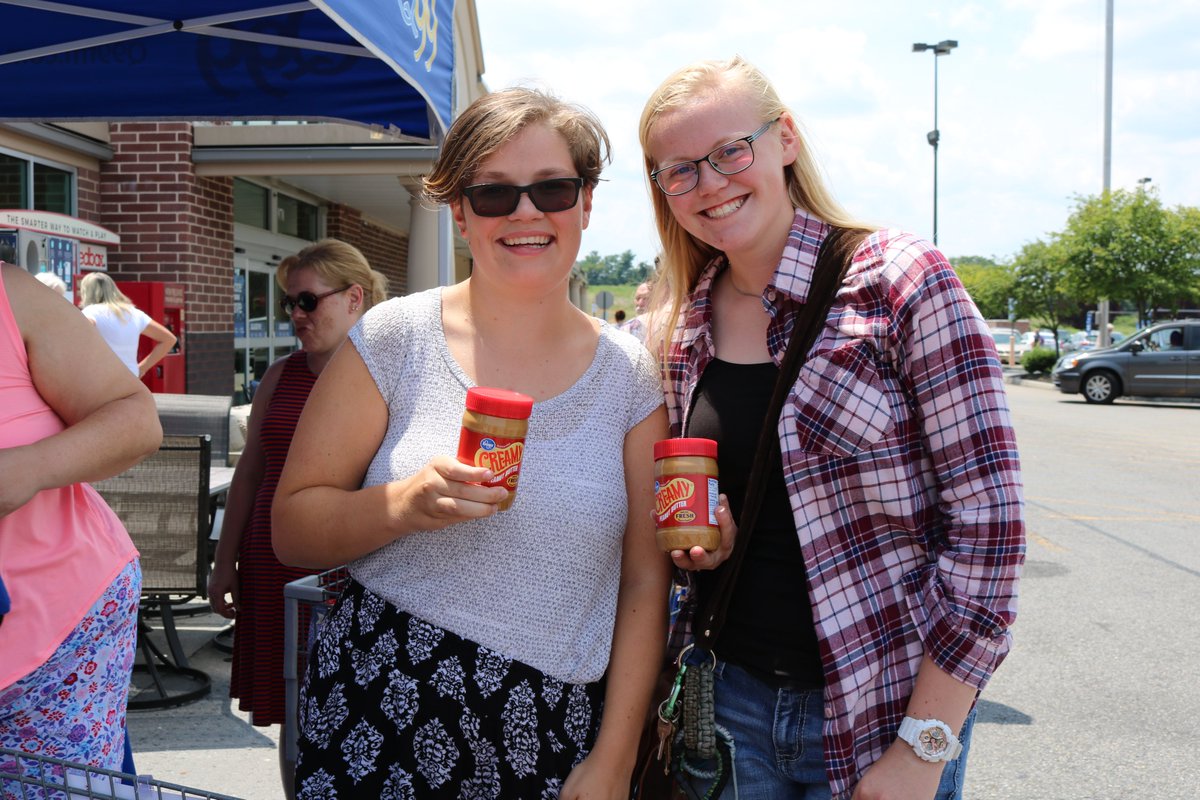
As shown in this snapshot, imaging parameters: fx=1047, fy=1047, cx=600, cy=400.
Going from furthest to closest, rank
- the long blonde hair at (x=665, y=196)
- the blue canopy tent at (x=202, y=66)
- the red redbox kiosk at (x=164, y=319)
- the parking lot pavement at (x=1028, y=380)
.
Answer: the parking lot pavement at (x=1028, y=380)
the red redbox kiosk at (x=164, y=319)
the blue canopy tent at (x=202, y=66)
the long blonde hair at (x=665, y=196)

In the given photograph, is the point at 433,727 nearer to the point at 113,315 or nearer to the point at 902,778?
the point at 902,778

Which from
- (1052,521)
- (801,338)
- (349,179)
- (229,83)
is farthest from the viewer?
(349,179)

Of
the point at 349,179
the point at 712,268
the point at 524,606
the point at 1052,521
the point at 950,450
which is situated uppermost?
the point at 349,179

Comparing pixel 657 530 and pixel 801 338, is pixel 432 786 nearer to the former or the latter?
pixel 657 530

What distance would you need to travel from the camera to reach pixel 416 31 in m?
2.93

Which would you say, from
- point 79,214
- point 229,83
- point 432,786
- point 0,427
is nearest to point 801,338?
point 432,786

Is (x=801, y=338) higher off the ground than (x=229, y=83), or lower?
lower

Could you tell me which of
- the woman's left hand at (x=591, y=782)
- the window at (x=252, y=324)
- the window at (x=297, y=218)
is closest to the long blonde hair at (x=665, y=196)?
the woman's left hand at (x=591, y=782)

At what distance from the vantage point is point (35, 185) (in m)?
9.02

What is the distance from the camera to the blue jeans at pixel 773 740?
1.93m

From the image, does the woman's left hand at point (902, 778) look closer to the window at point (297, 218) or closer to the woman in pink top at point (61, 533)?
the woman in pink top at point (61, 533)

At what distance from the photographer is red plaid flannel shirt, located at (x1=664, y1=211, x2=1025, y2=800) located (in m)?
1.74

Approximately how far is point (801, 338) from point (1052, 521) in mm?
8311

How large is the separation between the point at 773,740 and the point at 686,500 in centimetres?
50
